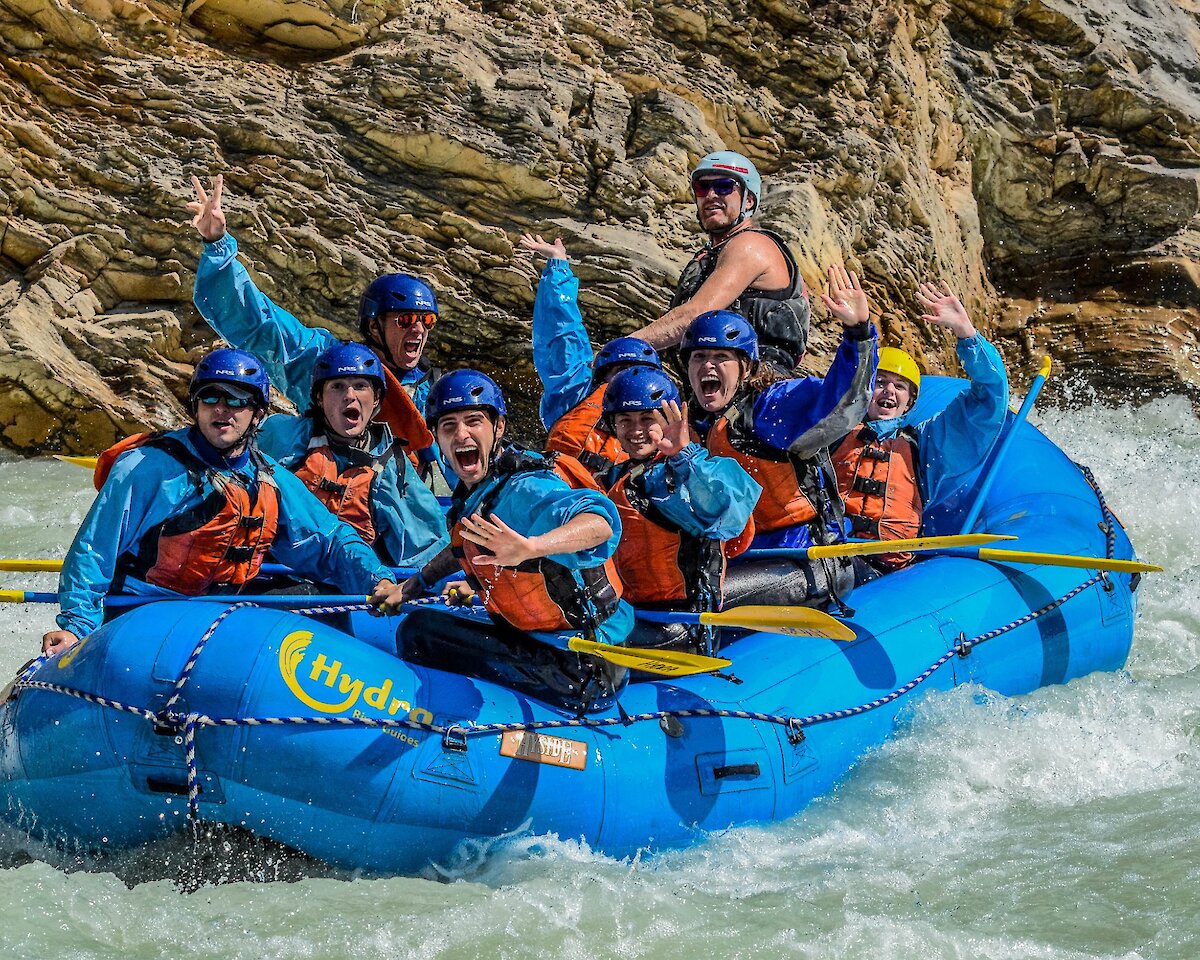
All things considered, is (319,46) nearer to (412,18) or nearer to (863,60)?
(412,18)

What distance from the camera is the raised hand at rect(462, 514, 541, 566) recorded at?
339cm

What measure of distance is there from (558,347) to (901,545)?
171 centimetres

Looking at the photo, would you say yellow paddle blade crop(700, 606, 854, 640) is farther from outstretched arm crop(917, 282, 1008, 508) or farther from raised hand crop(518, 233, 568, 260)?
raised hand crop(518, 233, 568, 260)

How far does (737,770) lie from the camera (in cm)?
410

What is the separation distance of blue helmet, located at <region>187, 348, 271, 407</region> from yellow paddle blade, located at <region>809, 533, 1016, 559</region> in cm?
190

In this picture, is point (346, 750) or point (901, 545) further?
point (901, 545)

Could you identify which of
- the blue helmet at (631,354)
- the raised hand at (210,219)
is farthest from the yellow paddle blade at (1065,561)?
the raised hand at (210,219)

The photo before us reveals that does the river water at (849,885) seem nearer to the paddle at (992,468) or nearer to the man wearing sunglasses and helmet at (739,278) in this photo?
the paddle at (992,468)

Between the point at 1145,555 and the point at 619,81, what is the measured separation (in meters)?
4.75

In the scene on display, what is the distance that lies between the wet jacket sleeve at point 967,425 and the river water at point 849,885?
102 cm

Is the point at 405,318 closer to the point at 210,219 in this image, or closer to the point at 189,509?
the point at 210,219

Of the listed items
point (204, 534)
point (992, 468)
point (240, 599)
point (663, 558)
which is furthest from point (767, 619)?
point (992, 468)

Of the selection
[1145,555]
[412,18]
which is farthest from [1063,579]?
[412,18]

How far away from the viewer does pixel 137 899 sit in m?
3.55
